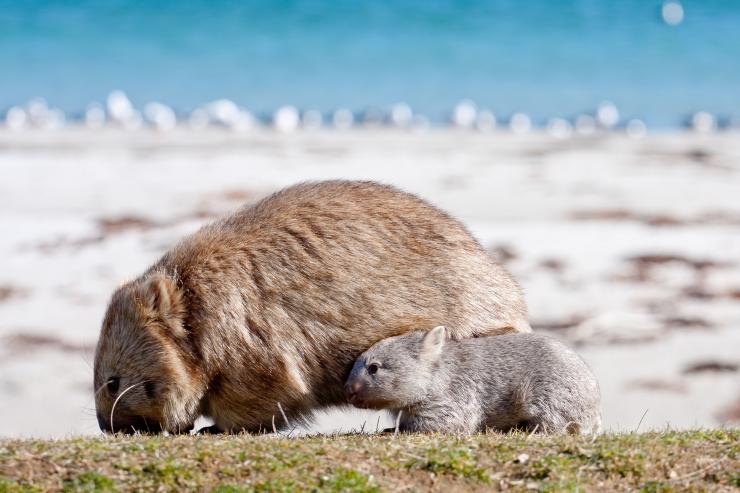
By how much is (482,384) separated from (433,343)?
1.46ft

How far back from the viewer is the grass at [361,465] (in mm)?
5758

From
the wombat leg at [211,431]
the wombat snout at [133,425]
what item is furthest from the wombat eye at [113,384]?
the wombat leg at [211,431]

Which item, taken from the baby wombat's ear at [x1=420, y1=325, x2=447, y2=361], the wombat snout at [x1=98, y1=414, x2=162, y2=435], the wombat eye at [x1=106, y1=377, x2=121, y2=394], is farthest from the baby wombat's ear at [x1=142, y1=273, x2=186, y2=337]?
the baby wombat's ear at [x1=420, y1=325, x2=447, y2=361]

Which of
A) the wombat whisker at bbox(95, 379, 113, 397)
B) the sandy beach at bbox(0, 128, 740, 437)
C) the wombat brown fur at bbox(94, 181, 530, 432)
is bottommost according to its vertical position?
the sandy beach at bbox(0, 128, 740, 437)

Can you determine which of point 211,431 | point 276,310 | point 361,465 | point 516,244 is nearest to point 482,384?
point 276,310

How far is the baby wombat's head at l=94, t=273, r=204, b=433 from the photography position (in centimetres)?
707

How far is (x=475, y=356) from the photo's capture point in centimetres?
737

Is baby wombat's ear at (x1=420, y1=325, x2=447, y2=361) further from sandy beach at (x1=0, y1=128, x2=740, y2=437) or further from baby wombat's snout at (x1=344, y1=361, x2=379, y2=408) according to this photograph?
sandy beach at (x1=0, y1=128, x2=740, y2=437)

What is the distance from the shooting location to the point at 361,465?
19.7 ft

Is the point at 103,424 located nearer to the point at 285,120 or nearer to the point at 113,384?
the point at 113,384

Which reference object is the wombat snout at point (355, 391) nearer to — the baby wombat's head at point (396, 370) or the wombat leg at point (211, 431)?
the baby wombat's head at point (396, 370)

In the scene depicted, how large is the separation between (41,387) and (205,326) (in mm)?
7320

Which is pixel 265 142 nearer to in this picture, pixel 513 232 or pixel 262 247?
pixel 513 232

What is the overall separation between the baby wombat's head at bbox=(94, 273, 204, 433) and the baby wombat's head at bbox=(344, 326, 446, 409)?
105 cm
